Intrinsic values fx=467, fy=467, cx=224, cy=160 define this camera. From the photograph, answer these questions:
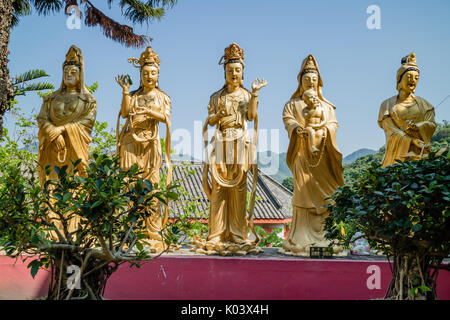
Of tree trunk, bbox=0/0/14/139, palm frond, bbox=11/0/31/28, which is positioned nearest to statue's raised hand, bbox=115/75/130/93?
tree trunk, bbox=0/0/14/139

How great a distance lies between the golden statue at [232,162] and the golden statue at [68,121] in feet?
6.01

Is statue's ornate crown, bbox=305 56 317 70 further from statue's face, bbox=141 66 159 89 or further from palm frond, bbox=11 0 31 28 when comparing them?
palm frond, bbox=11 0 31 28

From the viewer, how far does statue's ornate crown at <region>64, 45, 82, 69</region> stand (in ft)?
23.5

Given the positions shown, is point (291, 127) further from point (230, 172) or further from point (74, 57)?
point (74, 57)

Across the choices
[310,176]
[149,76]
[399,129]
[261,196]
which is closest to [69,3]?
[149,76]

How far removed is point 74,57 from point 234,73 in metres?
2.48

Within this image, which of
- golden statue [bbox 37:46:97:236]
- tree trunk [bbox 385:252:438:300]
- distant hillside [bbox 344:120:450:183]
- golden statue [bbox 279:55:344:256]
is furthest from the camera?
distant hillside [bbox 344:120:450:183]

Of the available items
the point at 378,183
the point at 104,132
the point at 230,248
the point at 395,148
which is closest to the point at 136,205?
the point at 378,183

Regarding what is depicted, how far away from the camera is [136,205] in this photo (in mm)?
3570

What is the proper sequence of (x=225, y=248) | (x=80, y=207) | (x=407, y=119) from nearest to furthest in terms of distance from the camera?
(x=80, y=207), (x=225, y=248), (x=407, y=119)

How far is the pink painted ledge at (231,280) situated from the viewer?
18.6 feet

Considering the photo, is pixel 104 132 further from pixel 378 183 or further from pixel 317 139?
pixel 378 183

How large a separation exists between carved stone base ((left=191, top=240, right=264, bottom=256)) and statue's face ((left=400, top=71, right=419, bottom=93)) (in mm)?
3287

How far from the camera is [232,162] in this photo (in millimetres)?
6730
